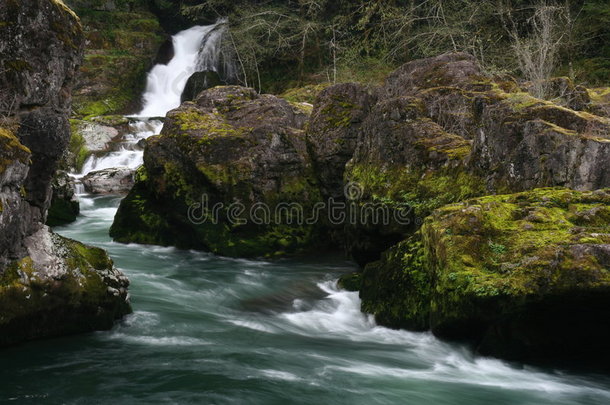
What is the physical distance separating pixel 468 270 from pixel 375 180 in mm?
3764

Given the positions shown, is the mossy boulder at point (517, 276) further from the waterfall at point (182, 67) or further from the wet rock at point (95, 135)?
the waterfall at point (182, 67)

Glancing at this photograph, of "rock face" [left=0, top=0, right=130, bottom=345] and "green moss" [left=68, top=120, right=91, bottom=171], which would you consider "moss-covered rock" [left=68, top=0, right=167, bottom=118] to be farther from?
"rock face" [left=0, top=0, right=130, bottom=345]

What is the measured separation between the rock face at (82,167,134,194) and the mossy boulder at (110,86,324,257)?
749 centimetres

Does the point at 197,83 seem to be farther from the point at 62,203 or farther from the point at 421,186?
the point at 421,186

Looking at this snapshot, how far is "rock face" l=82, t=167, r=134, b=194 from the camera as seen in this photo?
1803 centimetres

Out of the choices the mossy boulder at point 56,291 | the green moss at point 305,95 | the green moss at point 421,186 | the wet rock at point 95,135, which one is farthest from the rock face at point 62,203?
the green moss at point 305,95

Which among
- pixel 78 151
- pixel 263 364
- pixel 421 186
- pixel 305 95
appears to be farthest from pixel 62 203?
pixel 305 95

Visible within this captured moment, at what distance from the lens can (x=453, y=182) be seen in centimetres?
785

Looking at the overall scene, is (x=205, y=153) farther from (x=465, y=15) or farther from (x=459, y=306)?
(x=465, y=15)

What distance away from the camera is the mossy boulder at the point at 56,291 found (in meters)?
4.93

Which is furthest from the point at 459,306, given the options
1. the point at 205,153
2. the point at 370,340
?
the point at 205,153

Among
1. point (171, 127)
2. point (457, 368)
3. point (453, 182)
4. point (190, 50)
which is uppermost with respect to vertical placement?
point (190, 50)

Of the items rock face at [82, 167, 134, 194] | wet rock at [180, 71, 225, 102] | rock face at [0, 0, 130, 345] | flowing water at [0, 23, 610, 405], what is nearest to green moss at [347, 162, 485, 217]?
flowing water at [0, 23, 610, 405]

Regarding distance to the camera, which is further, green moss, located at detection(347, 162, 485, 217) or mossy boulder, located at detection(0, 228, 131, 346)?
green moss, located at detection(347, 162, 485, 217)
